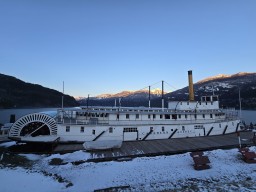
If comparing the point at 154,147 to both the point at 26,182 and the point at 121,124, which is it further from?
the point at 26,182

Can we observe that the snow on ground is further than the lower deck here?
No

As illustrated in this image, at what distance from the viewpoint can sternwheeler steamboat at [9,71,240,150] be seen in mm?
26469

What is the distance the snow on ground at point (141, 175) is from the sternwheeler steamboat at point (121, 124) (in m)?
5.38

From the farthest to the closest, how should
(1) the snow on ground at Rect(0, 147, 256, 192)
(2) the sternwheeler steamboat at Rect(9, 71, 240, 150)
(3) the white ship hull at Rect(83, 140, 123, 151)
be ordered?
(2) the sternwheeler steamboat at Rect(9, 71, 240, 150), (3) the white ship hull at Rect(83, 140, 123, 151), (1) the snow on ground at Rect(0, 147, 256, 192)

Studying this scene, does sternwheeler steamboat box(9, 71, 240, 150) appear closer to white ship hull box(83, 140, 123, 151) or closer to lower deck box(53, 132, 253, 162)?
white ship hull box(83, 140, 123, 151)

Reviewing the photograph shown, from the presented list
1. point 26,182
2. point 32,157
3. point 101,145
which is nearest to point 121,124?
point 101,145

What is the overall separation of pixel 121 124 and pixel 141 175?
13.4m

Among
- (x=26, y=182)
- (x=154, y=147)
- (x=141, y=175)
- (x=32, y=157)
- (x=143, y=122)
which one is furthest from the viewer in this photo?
(x=143, y=122)

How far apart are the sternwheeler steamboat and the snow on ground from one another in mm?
5379

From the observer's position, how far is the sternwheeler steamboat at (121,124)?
26469 millimetres

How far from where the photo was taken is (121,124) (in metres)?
29.0

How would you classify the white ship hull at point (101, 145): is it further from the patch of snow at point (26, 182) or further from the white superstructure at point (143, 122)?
the patch of snow at point (26, 182)

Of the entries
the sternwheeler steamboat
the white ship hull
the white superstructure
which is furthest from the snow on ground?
the white superstructure

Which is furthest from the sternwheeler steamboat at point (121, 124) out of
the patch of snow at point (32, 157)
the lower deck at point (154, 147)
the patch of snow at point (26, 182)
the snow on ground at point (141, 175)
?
the patch of snow at point (26, 182)
